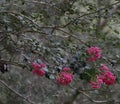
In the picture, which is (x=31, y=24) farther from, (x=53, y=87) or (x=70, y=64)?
(x=53, y=87)

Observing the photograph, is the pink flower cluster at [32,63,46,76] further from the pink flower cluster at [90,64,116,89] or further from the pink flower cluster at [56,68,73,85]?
the pink flower cluster at [90,64,116,89]

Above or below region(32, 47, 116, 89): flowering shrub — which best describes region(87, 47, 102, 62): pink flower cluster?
above

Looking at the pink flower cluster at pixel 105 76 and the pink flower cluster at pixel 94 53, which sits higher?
the pink flower cluster at pixel 94 53

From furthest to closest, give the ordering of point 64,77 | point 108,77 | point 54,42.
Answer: point 54,42, point 108,77, point 64,77

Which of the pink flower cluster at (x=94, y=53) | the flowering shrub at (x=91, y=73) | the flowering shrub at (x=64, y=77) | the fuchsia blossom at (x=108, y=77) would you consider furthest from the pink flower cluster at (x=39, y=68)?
the fuchsia blossom at (x=108, y=77)

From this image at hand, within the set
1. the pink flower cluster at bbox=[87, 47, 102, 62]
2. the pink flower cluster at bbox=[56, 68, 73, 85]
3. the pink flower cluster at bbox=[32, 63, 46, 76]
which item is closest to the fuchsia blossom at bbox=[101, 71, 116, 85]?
the pink flower cluster at bbox=[87, 47, 102, 62]

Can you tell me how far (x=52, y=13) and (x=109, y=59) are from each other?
108 centimetres

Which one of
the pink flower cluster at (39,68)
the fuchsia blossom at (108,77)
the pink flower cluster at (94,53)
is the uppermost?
the pink flower cluster at (94,53)

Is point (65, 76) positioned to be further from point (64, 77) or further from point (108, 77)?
point (108, 77)

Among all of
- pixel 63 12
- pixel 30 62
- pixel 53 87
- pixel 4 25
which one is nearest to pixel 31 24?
pixel 4 25

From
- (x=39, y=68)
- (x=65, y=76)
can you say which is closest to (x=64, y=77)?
(x=65, y=76)

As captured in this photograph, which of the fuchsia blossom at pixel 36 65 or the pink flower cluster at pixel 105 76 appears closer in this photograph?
the fuchsia blossom at pixel 36 65

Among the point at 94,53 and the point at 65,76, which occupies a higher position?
the point at 94,53

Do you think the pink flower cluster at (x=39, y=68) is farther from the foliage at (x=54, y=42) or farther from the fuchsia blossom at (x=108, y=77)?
the fuchsia blossom at (x=108, y=77)
